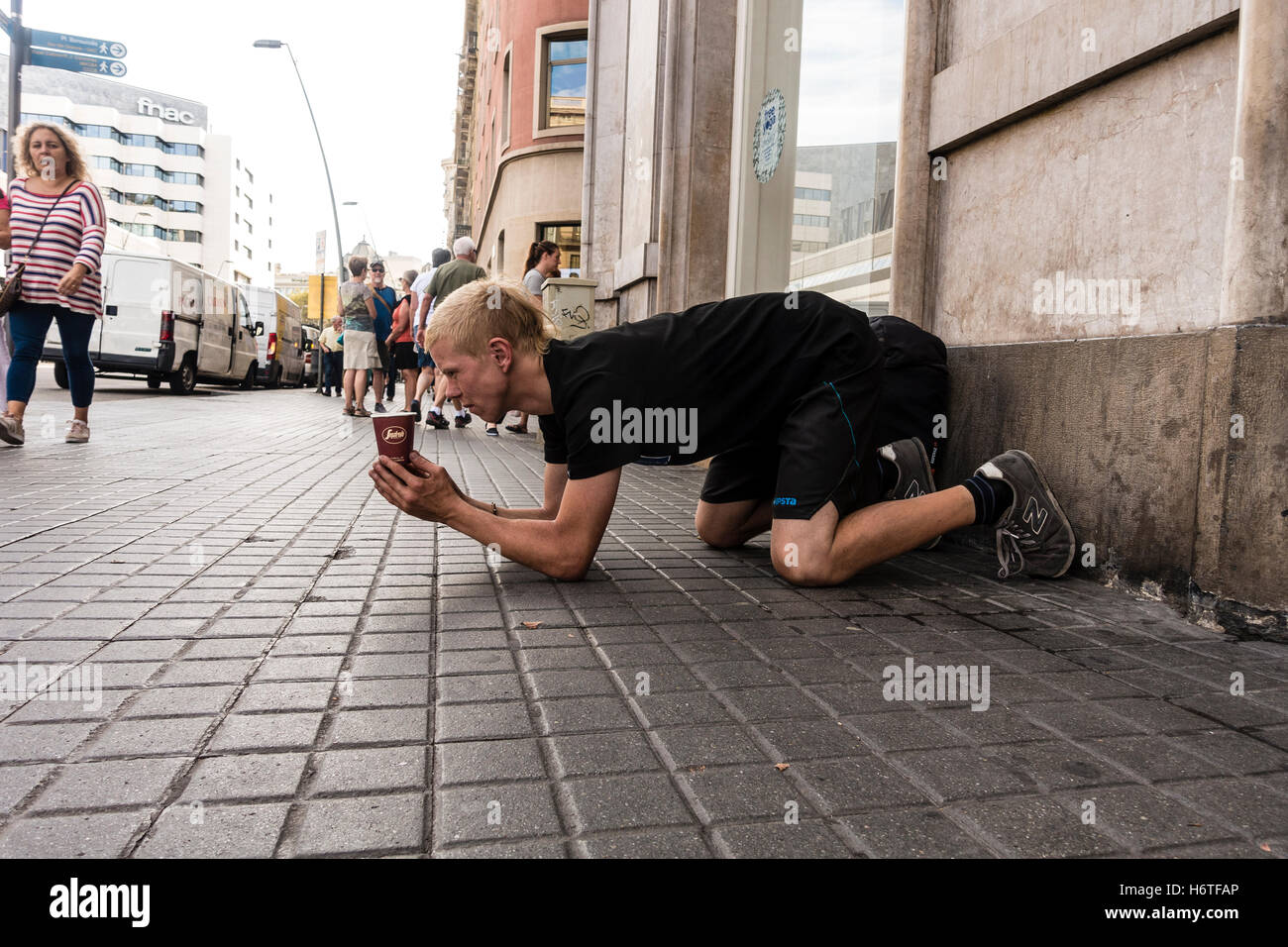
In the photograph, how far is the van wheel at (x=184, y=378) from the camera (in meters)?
17.6

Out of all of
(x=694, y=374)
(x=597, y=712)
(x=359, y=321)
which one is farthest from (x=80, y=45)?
(x=597, y=712)

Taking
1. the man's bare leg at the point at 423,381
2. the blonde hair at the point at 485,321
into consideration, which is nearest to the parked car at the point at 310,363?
the man's bare leg at the point at 423,381

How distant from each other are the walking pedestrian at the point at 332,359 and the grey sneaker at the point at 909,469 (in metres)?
16.7

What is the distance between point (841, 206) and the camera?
7195mm

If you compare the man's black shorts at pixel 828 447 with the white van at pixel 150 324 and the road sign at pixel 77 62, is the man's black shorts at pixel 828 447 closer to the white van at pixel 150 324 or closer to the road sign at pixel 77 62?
the white van at pixel 150 324

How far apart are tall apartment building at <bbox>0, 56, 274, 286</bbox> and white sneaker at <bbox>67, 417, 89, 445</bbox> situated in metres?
86.5

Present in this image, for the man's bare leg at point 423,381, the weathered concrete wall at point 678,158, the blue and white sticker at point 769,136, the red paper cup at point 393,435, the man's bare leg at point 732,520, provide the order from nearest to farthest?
the red paper cup at point 393,435 → the man's bare leg at point 732,520 → the blue and white sticker at point 769,136 → the weathered concrete wall at point 678,158 → the man's bare leg at point 423,381

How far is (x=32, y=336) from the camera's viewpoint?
693 cm

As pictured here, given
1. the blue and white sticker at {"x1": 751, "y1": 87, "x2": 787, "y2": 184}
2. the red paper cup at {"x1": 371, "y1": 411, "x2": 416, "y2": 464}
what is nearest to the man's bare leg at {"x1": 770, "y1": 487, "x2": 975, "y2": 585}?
the red paper cup at {"x1": 371, "y1": 411, "x2": 416, "y2": 464}

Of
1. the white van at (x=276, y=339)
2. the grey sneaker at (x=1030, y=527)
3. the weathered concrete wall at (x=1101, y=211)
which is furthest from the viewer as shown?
the white van at (x=276, y=339)

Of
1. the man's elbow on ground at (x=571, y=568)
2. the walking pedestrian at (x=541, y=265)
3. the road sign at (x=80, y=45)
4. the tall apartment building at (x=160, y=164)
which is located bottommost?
the man's elbow on ground at (x=571, y=568)

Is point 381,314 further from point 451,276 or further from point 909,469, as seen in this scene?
point 909,469

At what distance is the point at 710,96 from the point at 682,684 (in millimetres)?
8006
